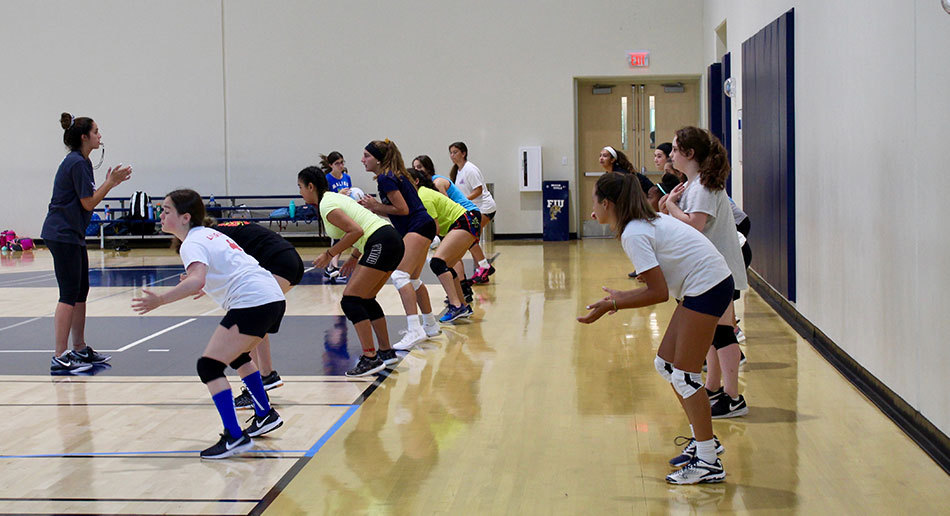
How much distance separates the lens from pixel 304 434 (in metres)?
4.67

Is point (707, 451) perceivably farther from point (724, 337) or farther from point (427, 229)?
point (427, 229)

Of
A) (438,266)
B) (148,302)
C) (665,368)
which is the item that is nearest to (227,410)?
(148,302)

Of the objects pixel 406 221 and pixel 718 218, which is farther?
pixel 406 221

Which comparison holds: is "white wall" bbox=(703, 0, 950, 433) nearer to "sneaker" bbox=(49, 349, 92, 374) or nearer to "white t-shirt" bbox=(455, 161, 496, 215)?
"white t-shirt" bbox=(455, 161, 496, 215)

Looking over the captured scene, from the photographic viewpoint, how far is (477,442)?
447cm

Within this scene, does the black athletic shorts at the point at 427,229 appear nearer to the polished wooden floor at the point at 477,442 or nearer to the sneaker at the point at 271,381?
the polished wooden floor at the point at 477,442

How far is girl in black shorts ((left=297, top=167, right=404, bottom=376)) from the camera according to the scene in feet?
19.4

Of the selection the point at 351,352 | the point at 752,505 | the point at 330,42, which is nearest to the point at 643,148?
the point at 330,42

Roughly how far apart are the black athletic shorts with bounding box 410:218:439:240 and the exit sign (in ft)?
32.5

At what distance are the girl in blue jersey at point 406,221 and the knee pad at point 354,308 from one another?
30.9 inches

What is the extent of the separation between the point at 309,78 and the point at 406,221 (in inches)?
407

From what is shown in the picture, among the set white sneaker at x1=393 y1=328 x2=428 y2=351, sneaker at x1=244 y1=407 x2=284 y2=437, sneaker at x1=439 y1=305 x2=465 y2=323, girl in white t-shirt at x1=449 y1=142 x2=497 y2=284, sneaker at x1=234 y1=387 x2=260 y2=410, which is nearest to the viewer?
sneaker at x1=244 y1=407 x2=284 y2=437

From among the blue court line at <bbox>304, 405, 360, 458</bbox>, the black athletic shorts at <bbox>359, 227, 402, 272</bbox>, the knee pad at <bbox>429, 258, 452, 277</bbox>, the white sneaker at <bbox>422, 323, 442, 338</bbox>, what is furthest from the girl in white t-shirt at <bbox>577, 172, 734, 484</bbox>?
the knee pad at <bbox>429, 258, 452, 277</bbox>

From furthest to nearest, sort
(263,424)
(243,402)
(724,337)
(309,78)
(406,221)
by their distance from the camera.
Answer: (309,78), (406,221), (243,402), (724,337), (263,424)
